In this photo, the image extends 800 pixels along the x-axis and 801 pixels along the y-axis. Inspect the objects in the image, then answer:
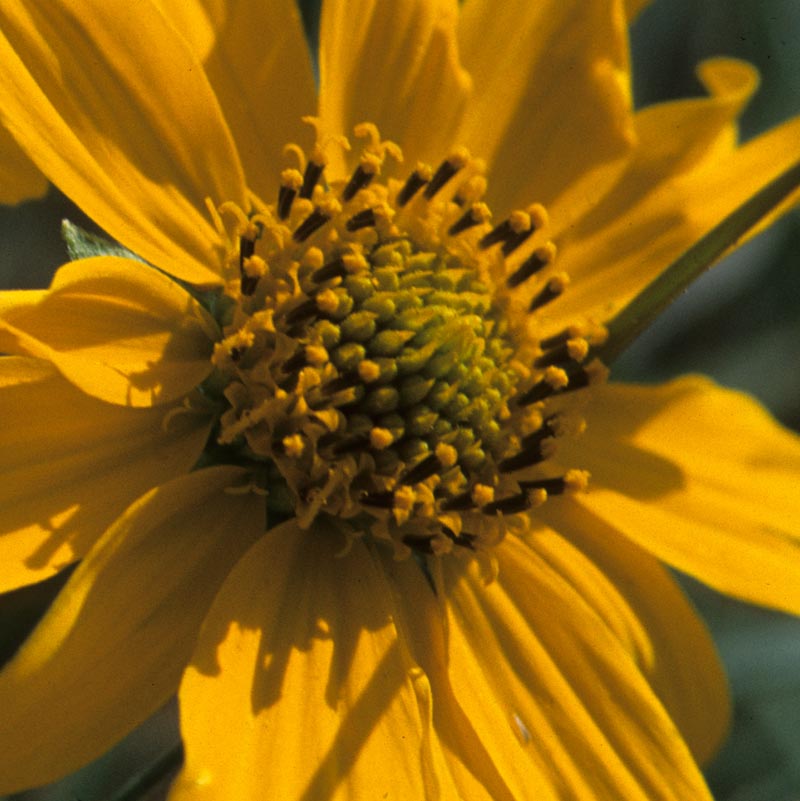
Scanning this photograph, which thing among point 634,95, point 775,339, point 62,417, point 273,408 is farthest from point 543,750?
point 634,95

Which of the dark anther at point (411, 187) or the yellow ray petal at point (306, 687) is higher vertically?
the dark anther at point (411, 187)

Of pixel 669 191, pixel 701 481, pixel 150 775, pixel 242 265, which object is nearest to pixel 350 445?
pixel 242 265

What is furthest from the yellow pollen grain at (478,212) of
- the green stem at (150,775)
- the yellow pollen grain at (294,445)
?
the green stem at (150,775)

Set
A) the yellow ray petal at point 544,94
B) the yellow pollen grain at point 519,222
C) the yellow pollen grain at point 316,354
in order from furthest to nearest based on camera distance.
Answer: the yellow ray petal at point 544,94 → the yellow pollen grain at point 519,222 → the yellow pollen grain at point 316,354

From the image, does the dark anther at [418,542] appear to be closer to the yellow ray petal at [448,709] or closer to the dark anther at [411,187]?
the yellow ray petal at [448,709]

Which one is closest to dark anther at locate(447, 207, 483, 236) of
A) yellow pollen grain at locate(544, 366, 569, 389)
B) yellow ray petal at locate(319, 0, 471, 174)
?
yellow ray petal at locate(319, 0, 471, 174)

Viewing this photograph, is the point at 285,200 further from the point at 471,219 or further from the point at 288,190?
the point at 471,219
